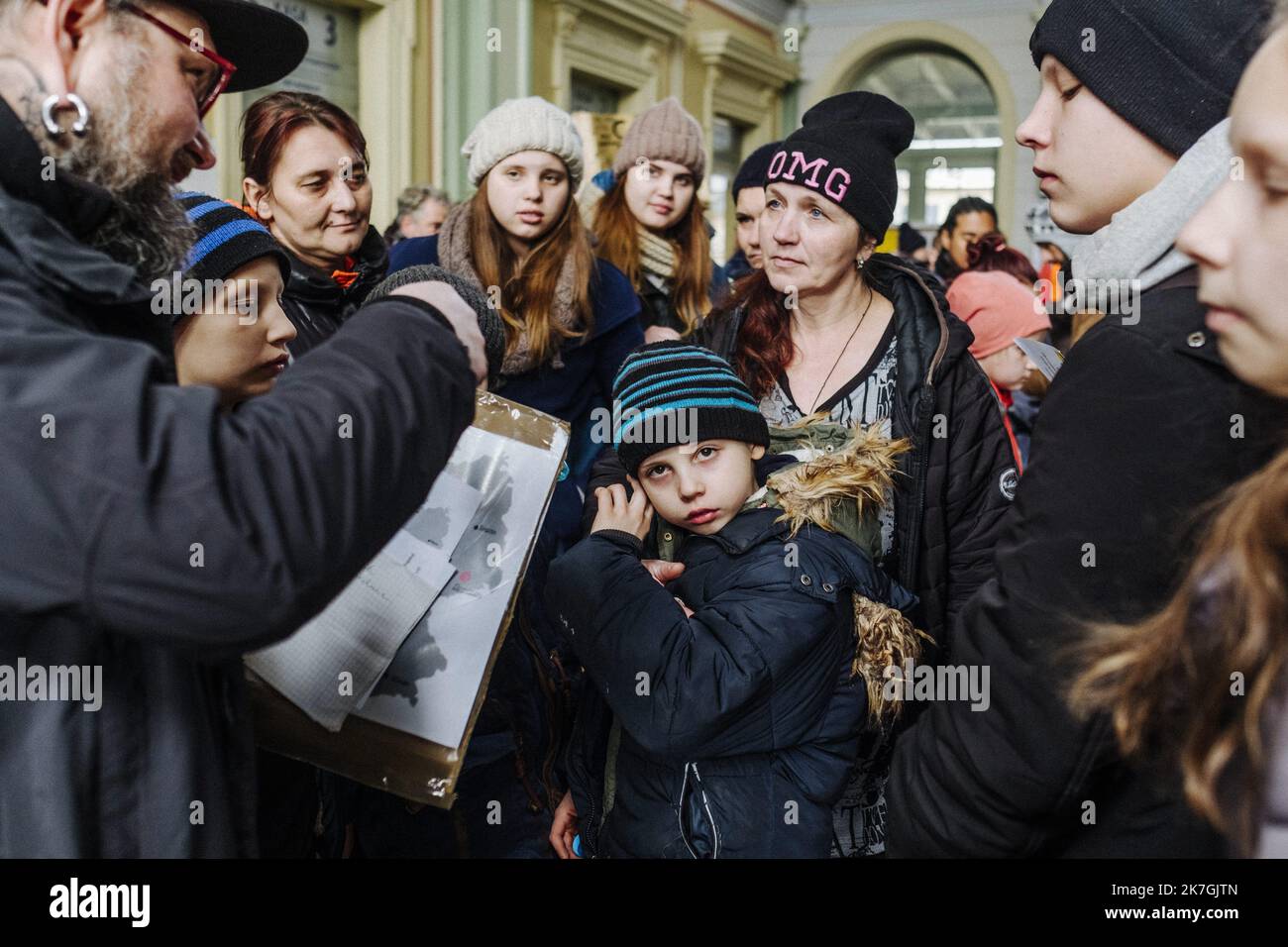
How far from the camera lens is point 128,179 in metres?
1.11

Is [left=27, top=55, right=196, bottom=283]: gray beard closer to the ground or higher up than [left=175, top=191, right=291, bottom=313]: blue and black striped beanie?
closer to the ground

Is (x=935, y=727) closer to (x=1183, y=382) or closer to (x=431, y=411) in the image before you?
(x=1183, y=382)

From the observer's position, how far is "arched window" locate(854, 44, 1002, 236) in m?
14.6

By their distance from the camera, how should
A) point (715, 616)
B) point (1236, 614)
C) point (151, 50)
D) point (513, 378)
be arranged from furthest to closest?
point (513, 378), point (715, 616), point (151, 50), point (1236, 614)

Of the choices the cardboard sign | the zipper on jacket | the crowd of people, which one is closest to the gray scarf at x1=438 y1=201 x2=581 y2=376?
the crowd of people

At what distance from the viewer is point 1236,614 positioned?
0.89 meters

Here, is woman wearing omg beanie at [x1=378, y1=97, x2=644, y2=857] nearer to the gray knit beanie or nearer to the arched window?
the gray knit beanie

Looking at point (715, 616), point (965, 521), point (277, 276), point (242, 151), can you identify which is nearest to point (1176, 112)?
point (715, 616)

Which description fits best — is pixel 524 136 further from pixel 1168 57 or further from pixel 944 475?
A: pixel 1168 57

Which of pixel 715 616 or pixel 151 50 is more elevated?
pixel 151 50

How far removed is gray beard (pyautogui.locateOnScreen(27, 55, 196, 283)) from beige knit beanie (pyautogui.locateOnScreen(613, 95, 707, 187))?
3.01 m

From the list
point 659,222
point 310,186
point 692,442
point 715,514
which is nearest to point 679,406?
point 692,442

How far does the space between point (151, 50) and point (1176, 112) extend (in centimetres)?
117
